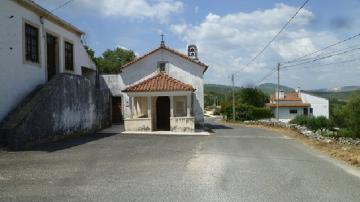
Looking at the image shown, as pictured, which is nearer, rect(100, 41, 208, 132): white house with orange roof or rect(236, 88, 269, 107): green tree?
rect(100, 41, 208, 132): white house with orange roof

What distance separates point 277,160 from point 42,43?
43.7ft

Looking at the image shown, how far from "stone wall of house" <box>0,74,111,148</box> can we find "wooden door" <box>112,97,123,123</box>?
18.7 ft

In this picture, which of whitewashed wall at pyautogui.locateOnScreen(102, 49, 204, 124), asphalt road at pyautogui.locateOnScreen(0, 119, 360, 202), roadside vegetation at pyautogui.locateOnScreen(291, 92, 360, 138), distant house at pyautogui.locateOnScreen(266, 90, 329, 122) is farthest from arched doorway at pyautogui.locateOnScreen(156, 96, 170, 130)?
distant house at pyautogui.locateOnScreen(266, 90, 329, 122)

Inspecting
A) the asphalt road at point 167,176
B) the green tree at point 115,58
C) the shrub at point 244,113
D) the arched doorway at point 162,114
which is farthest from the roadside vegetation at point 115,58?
the asphalt road at point 167,176

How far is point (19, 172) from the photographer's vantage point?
1111cm

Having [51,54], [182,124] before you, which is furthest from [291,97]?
[51,54]

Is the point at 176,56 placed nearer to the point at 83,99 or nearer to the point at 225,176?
the point at 83,99

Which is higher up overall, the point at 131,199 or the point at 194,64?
the point at 194,64

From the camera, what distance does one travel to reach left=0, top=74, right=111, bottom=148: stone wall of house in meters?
16.2

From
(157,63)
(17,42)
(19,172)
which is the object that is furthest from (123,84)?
(19,172)

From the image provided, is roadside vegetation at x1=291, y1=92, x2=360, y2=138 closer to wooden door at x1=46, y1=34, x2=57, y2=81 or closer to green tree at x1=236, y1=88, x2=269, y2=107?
green tree at x1=236, y1=88, x2=269, y2=107

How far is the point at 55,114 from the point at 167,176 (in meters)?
10.2

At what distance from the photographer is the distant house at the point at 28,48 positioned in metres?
18.1

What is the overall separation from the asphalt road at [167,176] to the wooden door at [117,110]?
17803 millimetres
